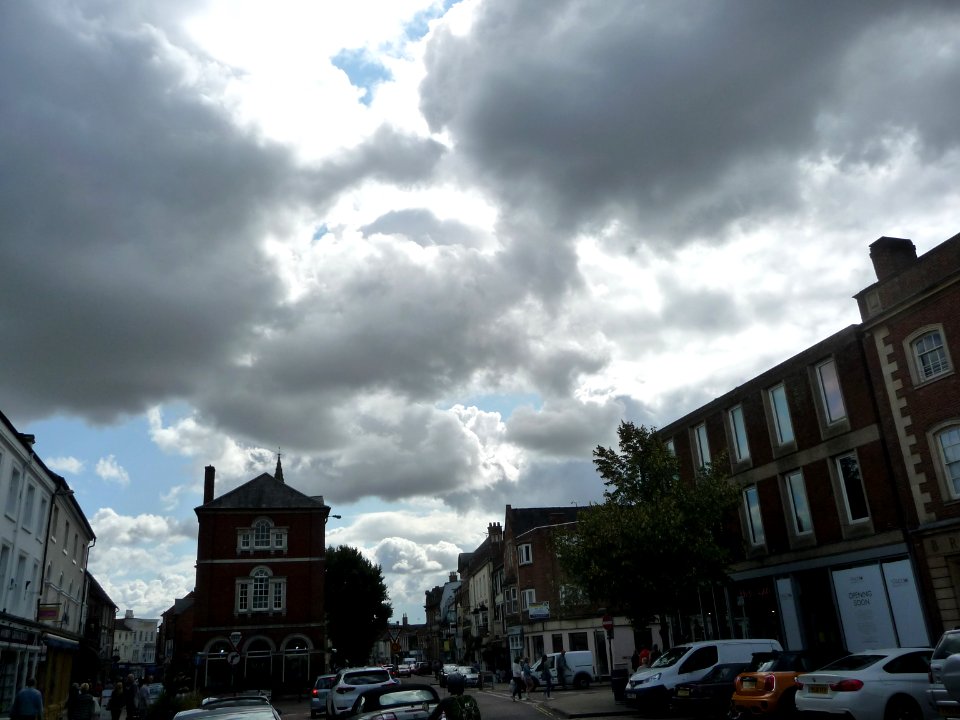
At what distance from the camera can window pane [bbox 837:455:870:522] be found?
23.6 metres

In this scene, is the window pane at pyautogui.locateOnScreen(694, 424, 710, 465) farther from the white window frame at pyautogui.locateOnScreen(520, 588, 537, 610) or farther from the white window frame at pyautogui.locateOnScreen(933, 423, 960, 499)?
the white window frame at pyautogui.locateOnScreen(520, 588, 537, 610)

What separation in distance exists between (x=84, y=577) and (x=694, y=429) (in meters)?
35.4

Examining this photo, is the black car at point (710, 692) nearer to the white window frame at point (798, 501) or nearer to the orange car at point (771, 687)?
the orange car at point (771, 687)

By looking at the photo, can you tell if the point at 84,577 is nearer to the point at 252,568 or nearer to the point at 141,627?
the point at 252,568

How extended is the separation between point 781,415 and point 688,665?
1111 centimetres

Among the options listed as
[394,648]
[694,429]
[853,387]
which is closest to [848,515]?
[853,387]

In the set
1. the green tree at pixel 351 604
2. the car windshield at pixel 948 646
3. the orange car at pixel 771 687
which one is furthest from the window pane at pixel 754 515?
the green tree at pixel 351 604

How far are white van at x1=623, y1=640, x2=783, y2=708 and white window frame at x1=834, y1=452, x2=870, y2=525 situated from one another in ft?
19.2

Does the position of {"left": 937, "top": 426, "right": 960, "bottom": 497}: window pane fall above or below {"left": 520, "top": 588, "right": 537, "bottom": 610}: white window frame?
above

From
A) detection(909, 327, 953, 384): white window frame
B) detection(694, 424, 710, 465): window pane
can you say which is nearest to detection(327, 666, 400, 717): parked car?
detection(694, 424, 710, 465): window pane

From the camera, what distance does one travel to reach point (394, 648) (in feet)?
98.7

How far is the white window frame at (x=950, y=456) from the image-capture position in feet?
66.5

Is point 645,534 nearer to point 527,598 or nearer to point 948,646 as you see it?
point 948,646

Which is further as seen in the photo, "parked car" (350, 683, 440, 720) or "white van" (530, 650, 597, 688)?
"white van" (530, 650, 597, 688)
